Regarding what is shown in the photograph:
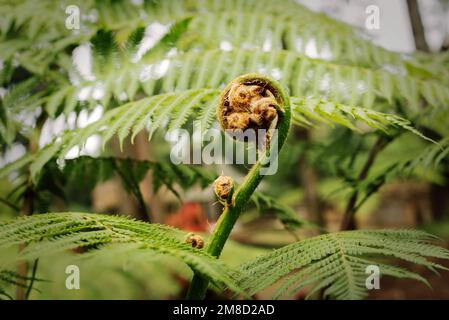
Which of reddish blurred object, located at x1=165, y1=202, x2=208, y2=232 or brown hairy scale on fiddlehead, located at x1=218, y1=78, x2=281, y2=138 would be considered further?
reddish blurred object, located at x1=165, y1=202, x2=208, y2=232

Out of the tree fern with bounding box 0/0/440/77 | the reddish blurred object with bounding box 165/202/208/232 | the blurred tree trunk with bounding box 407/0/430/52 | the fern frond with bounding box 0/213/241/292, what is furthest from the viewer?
the reddish blurred object with bounding box 165/202/208/232

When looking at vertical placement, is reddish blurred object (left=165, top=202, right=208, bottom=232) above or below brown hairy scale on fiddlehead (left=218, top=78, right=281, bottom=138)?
below

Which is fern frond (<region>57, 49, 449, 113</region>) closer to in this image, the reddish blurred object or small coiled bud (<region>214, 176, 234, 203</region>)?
small coiled bud (<region>214, 176, 234, 203</region>)

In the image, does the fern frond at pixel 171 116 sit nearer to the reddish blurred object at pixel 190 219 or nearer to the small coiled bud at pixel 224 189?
the small coiled bud at pixel 224 189

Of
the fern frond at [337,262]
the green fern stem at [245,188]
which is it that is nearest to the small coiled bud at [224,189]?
the green fern stem at [245,188]

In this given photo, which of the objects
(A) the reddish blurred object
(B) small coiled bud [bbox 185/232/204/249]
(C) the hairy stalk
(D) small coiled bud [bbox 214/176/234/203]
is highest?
(D) small coiled bud [bbox 214/176/234/203]

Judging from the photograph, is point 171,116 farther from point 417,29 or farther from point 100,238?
point 417,29

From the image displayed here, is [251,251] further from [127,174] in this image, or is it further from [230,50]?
[230,50]

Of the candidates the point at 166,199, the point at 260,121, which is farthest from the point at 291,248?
the point at 166,199

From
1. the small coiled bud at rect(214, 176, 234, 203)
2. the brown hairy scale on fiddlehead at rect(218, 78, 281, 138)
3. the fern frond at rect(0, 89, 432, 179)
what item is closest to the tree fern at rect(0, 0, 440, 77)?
the fern frond at rect(0, 89, 432, 179)
